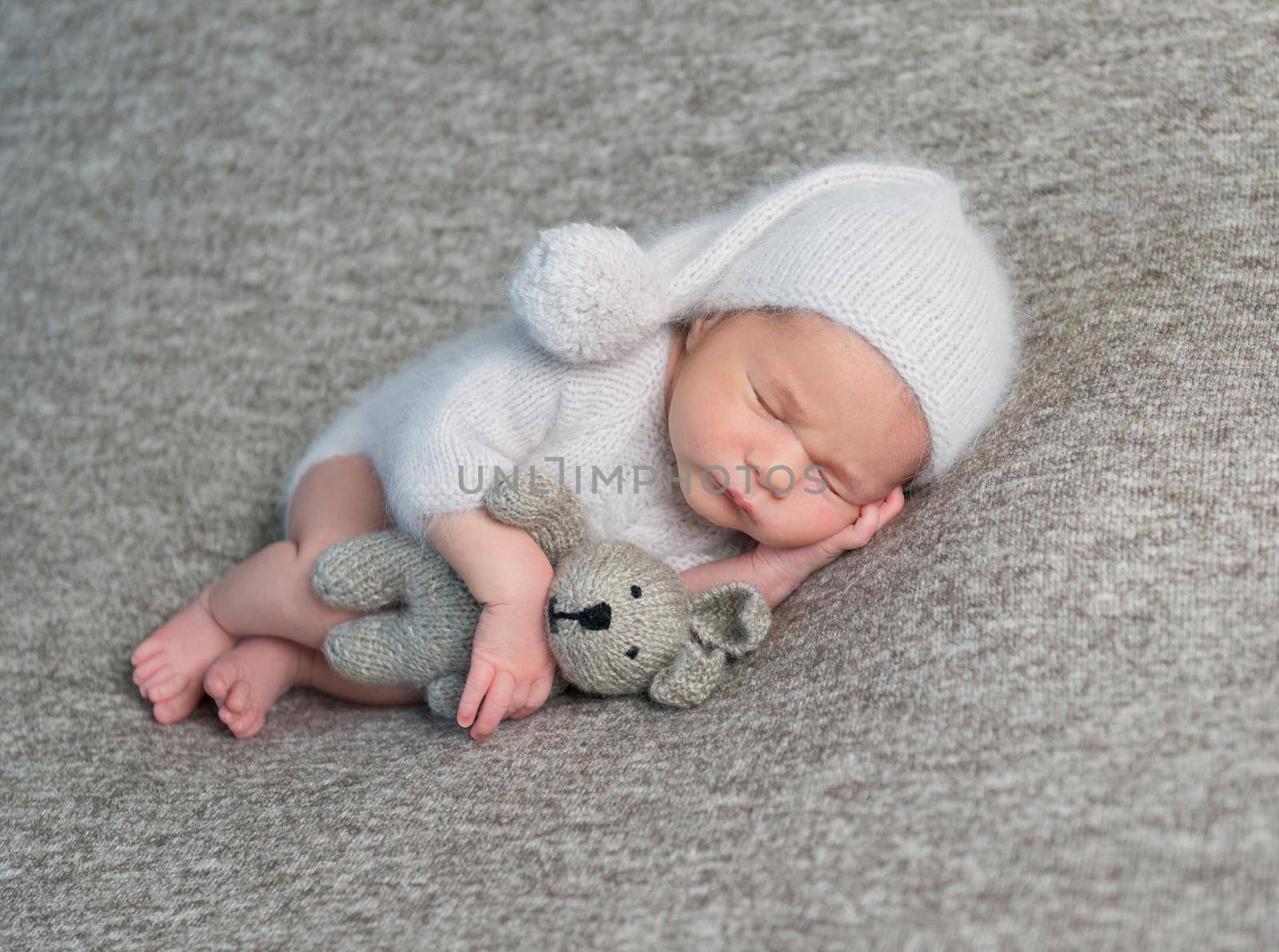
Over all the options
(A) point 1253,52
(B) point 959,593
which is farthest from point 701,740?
(A) point 1253,52

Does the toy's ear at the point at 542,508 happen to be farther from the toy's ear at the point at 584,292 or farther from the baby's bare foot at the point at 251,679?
the baby's bare foot at the point at 251,679

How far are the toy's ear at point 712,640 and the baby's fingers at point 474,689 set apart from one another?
0.16 meters

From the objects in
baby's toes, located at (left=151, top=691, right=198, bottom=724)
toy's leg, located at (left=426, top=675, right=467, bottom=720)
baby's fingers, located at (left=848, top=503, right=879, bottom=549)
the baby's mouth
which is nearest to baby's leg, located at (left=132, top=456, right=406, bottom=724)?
baby's toes, located at (left=151, top=691, right=198, bottom=724)

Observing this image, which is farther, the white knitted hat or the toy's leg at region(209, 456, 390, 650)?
the toy's leg at region(209, 456, 390, 650)

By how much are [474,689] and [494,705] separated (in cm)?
A: 3

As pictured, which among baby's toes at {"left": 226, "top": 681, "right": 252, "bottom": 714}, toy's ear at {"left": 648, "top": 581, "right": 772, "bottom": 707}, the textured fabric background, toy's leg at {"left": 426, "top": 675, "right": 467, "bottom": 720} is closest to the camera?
the textured fabric background

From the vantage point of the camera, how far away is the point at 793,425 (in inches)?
49.5

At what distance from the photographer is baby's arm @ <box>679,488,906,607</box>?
1.29 meters

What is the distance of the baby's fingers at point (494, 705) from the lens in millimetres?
1182

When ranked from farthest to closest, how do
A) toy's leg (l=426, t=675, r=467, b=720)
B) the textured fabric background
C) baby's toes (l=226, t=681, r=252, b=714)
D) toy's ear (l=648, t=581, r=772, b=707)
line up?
baby's toes (l=226, t=681, r=252, b=714)
toy's leg (l=426, t=675, r=467, b=720)
toy's ear (l=648, t=581, r=772, b=707)
the textured fabric background

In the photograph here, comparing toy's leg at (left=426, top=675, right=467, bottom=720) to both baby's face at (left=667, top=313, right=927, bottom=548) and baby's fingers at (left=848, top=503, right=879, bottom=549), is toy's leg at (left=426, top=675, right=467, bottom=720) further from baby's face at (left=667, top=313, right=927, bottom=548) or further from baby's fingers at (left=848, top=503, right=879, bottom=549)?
baby's fingers at (left=848, top=503, right=879, bottom=549)

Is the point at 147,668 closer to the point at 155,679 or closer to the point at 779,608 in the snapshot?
the point at 155,679

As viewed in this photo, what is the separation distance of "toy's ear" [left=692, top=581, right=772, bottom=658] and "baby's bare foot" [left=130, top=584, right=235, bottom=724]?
639 mm

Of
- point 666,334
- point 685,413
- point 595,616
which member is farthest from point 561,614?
point 666,334
